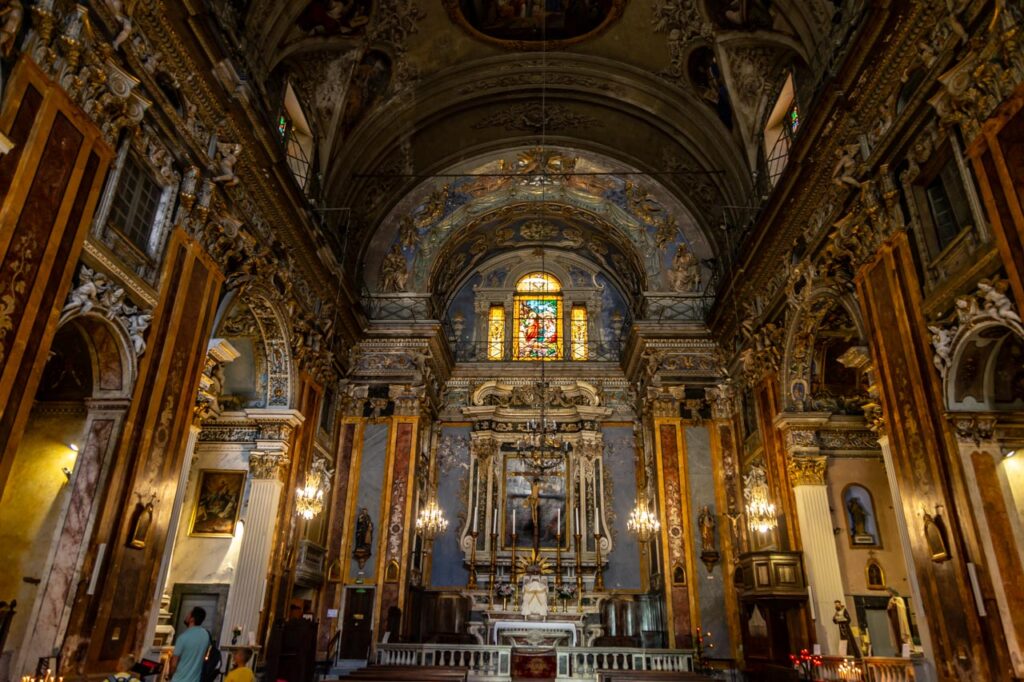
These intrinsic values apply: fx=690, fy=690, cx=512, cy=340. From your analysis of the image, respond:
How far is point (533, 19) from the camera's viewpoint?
16000mm

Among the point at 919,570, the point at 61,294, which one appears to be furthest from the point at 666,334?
the point at 61,294

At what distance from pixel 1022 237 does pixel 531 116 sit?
13.6 m

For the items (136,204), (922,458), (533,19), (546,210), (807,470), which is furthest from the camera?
(546,210)

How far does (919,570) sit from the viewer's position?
838 cm

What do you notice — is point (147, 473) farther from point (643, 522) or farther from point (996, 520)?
point (643, 522)

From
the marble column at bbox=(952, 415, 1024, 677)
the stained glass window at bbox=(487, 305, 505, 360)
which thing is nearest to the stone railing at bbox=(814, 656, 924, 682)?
the marble column at bbox=(952, 415, 1024, 677)

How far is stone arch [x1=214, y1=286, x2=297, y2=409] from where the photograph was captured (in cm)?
1305

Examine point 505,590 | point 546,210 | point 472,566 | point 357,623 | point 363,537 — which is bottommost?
point 357,623

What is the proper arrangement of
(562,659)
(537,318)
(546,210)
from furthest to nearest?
(537,318)
(546,210)
(562,659)

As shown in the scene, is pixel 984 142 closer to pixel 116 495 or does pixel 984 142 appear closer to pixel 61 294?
pixel 61 294

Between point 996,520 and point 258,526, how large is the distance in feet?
37.5

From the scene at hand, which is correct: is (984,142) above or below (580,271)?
below

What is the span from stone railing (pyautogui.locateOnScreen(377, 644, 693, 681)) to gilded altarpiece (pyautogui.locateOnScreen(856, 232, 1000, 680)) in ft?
21.7

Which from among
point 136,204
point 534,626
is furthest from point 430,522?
point 136,204
